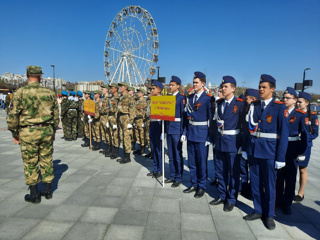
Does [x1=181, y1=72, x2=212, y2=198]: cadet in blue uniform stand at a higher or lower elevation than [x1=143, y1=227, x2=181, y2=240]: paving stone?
higher

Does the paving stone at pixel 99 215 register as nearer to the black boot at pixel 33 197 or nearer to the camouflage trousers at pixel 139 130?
the black boot at pixel 33 197

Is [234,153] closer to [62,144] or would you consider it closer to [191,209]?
[191,209]

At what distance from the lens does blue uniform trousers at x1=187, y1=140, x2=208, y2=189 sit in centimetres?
395

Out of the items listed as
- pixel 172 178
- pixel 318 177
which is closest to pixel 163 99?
pixel 172 178

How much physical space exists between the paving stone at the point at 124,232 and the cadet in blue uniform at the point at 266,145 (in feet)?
5.39

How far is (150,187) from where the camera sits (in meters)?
4.31

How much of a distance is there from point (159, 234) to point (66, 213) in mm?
1516

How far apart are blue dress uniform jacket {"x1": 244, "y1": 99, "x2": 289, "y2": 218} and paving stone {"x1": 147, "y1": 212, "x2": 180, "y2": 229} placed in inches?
49.5

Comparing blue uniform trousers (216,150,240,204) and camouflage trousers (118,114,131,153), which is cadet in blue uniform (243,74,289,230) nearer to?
blue uniform trousers (216,150,240,204)

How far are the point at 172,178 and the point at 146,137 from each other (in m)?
3.17

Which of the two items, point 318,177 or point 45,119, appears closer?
A: point 45,119

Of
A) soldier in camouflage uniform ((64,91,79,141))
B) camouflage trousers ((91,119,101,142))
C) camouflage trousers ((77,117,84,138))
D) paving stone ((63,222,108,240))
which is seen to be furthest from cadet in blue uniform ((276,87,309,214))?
camouflage trousers ((77,117,84,138))

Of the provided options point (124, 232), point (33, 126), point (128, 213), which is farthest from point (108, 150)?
point (124, 232)

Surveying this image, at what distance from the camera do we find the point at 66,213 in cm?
321
